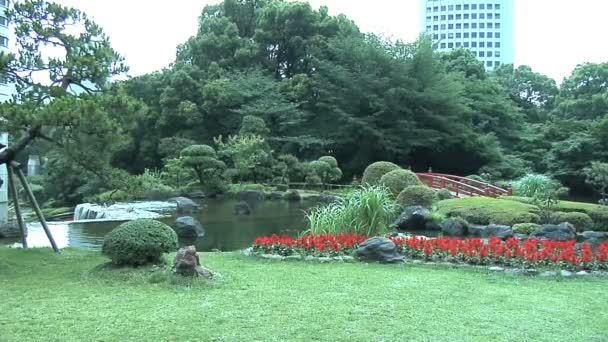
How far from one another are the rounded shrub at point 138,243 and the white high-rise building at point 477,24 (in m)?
66.9

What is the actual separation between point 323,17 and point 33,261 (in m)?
28.0

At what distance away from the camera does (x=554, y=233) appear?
38.4 ft

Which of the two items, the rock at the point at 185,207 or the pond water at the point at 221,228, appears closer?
the pond water at the point at 221,228

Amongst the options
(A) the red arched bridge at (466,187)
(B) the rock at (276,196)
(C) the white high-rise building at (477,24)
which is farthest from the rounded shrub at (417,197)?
(C) the white high-rise building at (477,24)

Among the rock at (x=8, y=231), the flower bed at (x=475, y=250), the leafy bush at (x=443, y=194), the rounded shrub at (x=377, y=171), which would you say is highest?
the rounded shrub at (x=377, y=171)

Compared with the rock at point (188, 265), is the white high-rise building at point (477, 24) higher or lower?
higher

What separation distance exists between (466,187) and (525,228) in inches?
251

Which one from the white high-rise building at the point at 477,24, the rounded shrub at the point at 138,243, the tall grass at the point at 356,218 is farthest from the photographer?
the white high-rise building at the point at 477,24

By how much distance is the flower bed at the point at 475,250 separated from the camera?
24.2 ft

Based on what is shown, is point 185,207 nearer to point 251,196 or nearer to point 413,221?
point 251,196

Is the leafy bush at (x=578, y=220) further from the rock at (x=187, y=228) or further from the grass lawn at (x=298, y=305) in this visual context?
the rock at (x=187, y=228)

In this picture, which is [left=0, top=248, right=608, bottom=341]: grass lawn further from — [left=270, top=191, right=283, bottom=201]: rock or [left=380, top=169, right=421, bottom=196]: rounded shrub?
[left=270, top=191, right=283, bottom=201]: rock

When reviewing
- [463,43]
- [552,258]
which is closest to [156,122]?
[552,258]

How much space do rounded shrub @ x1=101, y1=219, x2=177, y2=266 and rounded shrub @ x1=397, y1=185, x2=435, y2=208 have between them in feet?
33.2
